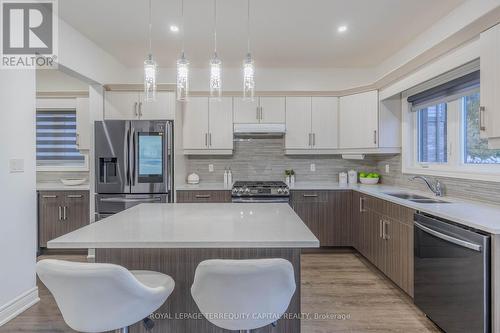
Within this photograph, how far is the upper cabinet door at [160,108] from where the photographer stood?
150 inches

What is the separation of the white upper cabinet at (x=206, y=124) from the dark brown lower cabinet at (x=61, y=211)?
1519 millimetres

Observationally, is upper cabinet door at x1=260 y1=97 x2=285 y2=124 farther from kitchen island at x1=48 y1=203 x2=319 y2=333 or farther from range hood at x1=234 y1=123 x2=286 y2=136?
kitchen island at x1=48 y1=203 x2=319 y2=333

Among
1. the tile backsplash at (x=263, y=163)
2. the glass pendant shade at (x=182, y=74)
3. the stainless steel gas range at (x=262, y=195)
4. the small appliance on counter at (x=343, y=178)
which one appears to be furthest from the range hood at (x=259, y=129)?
the glass pendant shade at (x=182, y=74)

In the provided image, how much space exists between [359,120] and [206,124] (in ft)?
6.92

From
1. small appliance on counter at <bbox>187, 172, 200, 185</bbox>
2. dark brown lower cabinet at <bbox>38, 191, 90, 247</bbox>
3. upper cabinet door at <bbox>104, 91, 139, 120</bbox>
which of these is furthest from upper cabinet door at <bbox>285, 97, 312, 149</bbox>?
dark brown lower cabinet at <bbox>38, 191, 90, 247</bbox>

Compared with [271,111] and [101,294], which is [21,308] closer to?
[101,294]

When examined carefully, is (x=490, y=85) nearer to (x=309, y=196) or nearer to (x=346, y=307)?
(x=346, y=307)

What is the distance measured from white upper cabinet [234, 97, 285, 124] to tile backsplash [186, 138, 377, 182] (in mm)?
383

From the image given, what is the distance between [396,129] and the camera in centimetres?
373

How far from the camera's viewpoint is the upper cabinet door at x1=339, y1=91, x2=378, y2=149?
3.75 meters

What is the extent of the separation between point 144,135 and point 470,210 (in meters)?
3.36

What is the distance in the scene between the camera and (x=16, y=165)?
2422 millimetres

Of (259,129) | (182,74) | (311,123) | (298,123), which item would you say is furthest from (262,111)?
(182,74)

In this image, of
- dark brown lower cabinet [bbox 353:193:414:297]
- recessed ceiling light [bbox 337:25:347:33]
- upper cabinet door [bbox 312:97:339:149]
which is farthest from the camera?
upper cabinet door [bbox 312:97:339:149]
